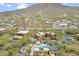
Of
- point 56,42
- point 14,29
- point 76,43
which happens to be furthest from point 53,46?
point 14,29

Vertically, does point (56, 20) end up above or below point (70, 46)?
above

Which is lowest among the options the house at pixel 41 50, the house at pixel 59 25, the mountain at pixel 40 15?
the house at pixel 41 50

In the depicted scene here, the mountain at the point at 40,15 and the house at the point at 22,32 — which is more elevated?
the mountain at the point at 40,15

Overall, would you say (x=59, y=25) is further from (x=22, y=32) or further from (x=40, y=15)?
(x=22, y=32)

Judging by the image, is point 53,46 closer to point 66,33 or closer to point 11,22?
point 66,33

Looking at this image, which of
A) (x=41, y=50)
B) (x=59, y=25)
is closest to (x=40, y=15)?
(x=59, y=25)

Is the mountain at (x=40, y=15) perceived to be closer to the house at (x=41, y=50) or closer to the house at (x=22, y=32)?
the house at (x=22, y=32)

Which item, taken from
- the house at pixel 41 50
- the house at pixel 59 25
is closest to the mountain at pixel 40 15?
the house at pixel 59 25

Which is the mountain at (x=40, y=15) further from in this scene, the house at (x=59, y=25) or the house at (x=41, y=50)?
the house at (x=41, y=50)
